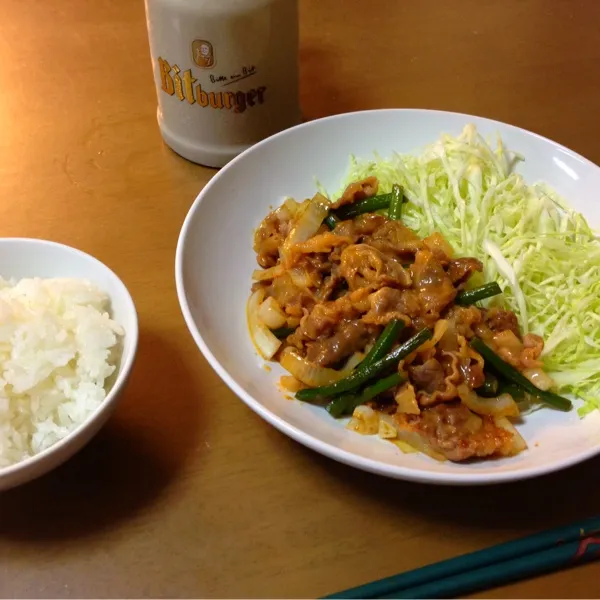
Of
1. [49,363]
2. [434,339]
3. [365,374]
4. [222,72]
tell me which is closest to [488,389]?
[434,339]

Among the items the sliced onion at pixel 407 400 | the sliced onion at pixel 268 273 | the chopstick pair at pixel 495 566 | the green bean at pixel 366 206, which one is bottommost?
the chopstick pair at pixel 495 566

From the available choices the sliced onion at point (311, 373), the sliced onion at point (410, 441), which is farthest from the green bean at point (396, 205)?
the sliced onion at point (410, 441)

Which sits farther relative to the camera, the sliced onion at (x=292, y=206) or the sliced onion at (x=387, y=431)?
the sliced onion at (x=292, y=206)

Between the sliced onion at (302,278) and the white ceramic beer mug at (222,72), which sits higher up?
the white ceramic beer mug at (222,72)

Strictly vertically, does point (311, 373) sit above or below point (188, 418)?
above

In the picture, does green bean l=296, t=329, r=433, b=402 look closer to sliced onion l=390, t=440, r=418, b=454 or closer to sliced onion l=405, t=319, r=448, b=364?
sliced onion l=405, t=319, r=448, b=364

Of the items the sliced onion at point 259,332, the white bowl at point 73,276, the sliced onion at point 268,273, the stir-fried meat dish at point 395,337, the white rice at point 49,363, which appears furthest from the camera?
the sliced onion at point 268,273

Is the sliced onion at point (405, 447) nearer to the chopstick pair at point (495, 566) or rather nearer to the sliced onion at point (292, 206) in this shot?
the chopstick pair at point (495, 566)

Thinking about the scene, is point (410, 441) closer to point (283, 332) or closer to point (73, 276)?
point (283, 332)
